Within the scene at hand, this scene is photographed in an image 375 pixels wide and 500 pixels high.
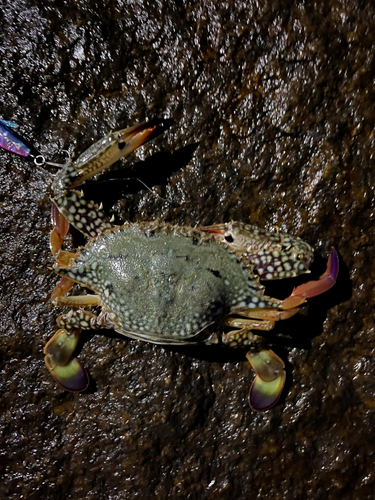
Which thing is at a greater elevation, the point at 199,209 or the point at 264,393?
the point at 199,209

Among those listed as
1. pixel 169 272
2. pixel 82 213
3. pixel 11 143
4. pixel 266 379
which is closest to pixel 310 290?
pixel 266 379

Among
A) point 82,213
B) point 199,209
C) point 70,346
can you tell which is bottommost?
Answer: point 70,346

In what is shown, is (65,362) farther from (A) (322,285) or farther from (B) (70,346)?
(A) (322,285)

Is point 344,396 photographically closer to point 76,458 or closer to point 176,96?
point 76,458

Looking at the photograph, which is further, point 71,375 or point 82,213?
point 71,375

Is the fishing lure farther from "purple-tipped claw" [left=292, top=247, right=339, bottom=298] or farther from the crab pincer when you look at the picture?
"purple-tipped claw" [left=292, top=247, right=339, bottom=298]

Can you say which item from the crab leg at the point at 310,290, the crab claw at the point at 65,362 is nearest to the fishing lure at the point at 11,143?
the crab claw at the point at 65,362

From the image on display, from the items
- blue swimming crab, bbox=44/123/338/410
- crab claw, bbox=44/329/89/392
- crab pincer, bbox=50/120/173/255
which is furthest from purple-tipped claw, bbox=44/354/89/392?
crab pincer, bbox=50/120/173/255
